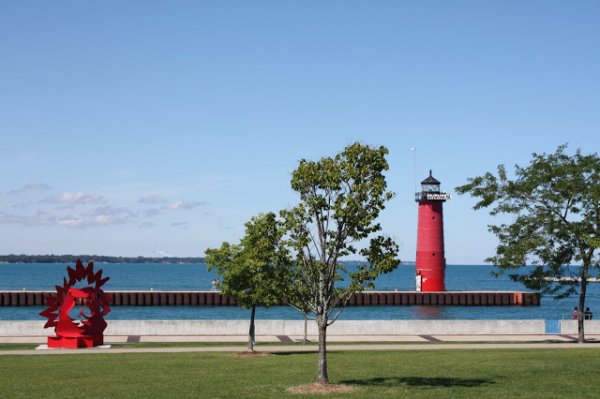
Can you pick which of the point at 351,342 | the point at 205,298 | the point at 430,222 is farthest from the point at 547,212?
the point at 205,298

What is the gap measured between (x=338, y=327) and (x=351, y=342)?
3.89 meters

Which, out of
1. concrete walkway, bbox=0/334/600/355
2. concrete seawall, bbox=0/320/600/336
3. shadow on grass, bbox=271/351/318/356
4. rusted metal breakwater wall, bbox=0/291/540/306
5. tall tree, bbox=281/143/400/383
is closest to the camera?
tall tree, bbox=281/143/400/383

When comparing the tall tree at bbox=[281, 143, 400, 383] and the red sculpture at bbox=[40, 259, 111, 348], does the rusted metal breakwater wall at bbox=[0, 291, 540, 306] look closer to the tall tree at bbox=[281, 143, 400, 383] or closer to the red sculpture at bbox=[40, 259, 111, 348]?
the red sculpture at bbox=[40, 259, 111, 348]

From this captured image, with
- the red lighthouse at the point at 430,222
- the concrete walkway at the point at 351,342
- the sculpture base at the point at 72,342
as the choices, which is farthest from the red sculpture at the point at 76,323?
the red lighthouse at the point at 430,222

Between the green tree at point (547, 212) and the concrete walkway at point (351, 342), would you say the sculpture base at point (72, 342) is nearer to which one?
the concrete walkway at point (351, 342)

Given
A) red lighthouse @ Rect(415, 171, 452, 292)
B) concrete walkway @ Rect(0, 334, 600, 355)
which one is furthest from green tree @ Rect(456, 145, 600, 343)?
red lighthouse @ Rect(415, 171, 452, 292)

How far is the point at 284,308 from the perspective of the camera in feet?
280

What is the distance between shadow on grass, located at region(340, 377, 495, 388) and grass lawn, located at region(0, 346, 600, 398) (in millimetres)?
25

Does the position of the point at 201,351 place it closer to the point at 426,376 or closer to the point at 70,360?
the point at 70,360

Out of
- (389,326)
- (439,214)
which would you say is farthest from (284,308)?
(389,326)

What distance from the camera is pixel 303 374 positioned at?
2047 cm

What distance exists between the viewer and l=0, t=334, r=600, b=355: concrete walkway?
28984 mm

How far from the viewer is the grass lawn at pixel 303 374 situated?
17219 mm

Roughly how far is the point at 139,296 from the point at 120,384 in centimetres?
6698
